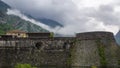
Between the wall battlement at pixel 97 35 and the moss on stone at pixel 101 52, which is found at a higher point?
the wall battlement at pixel 97 35

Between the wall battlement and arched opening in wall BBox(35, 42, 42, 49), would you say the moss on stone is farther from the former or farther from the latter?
arched opening in wall BBox(35, 42, 42, 49)

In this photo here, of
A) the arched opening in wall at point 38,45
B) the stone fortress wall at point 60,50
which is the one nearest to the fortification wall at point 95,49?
the stone fortress wall at point 60,50

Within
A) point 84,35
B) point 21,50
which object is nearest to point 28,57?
point 21,50

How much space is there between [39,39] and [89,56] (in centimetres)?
1036

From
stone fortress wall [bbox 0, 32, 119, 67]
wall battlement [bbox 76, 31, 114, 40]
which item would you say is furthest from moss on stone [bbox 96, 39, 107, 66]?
wall battlement [bbox 76, 31, 114, 40]

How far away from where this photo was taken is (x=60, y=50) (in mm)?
75000

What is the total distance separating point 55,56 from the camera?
7488 centimetres

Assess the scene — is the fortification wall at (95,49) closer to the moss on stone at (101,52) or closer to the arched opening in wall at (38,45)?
the moss on stone at (101,52)

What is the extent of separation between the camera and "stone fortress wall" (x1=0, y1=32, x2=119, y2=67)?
71.4 m

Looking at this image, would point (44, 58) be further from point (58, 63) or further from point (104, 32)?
point (104, 32)

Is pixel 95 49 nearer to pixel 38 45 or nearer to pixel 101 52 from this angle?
pixel 101 52

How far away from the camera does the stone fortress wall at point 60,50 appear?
7138 centimetres

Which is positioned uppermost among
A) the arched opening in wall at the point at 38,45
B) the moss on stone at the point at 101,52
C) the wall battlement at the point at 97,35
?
the wall battlement at the point at 97,35

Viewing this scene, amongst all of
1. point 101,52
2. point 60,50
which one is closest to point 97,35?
point 101,52
